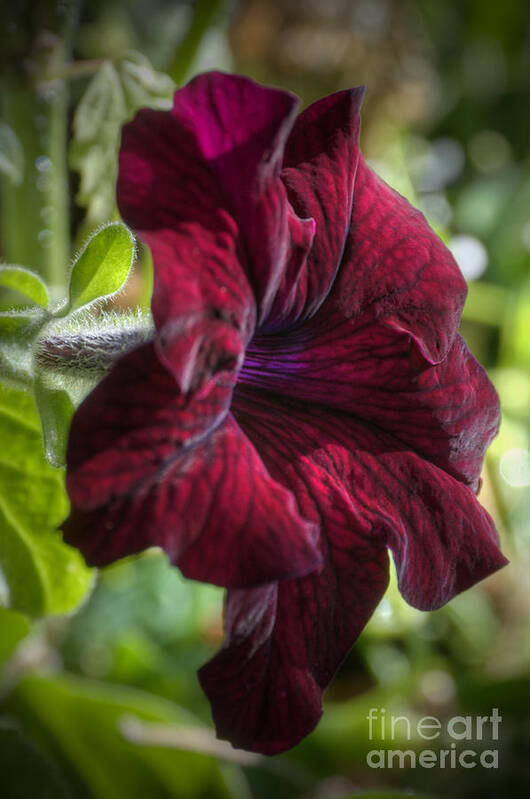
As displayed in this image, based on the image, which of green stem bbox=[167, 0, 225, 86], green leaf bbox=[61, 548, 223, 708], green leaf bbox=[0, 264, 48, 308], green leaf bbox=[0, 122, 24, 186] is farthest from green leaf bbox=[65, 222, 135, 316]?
green leaf bbox=[61, 548, 223, 708]

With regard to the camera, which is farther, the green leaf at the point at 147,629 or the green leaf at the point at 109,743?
the green leaf at the point at 147,629

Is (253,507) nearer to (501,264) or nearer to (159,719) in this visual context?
(159,719)

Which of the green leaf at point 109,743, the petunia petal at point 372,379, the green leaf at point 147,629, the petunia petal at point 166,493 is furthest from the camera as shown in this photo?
the green leaf at point 147,629

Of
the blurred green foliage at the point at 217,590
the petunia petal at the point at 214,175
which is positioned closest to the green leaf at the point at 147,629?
the blurred green foliage at the point at 217,590

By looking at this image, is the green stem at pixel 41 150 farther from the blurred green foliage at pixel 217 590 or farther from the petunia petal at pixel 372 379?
the petunia petal at pixel 372 379

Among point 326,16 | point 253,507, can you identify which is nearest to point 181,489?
point 253,507

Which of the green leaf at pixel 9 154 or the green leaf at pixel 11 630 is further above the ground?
the green leaf at pixel 9 154

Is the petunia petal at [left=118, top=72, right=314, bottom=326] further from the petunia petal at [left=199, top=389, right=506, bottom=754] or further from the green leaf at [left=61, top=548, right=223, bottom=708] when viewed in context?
the green leaf at [left=61, top=548, right=223, bottom=708]
